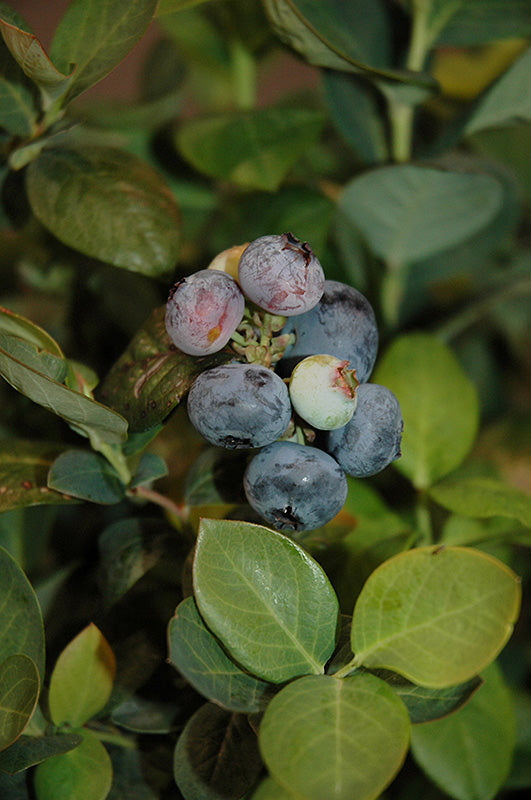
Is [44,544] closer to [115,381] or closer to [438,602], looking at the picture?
[115,381]

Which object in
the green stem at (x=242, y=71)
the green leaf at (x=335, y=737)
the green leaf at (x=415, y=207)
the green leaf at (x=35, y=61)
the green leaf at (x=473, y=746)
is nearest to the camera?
the green leaf at (x=335, y=737)

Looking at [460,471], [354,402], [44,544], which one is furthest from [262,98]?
[354,402]

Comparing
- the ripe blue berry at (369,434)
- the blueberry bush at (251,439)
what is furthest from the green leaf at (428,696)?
the ripe blue berry at (369,434)

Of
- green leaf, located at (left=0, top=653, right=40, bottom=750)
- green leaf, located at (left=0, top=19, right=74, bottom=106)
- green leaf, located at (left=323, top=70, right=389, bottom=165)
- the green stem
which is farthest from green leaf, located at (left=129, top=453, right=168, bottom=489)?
the green stem

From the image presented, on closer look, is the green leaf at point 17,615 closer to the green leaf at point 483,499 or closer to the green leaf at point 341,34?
the green leaf at point 483,499

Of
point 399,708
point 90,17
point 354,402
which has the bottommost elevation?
point 399,708
